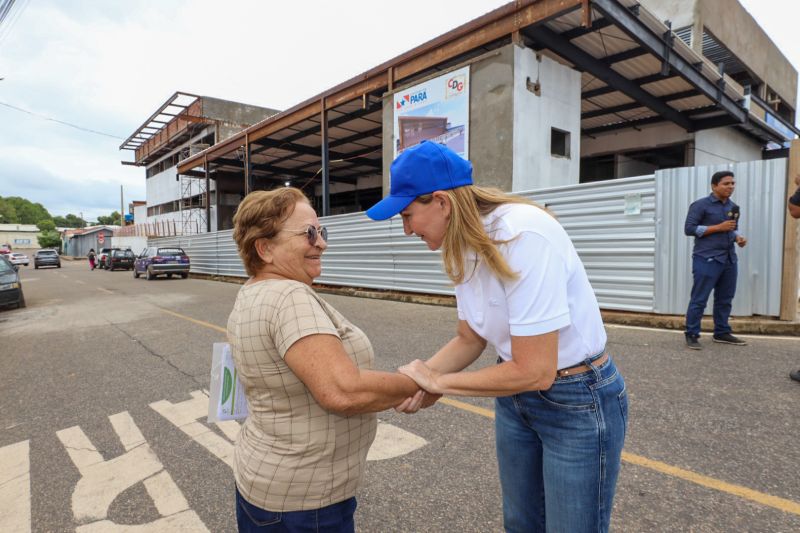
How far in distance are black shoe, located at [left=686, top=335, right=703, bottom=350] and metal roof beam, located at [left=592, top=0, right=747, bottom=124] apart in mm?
7290

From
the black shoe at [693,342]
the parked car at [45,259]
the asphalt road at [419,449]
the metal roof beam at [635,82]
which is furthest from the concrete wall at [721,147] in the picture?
the parked car at [45,259]

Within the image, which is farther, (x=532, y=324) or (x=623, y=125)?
(x=623, y=125)

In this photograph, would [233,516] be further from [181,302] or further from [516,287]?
[181,302]

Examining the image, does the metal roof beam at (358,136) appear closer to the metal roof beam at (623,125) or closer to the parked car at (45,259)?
the metal roof beam at (623,125)

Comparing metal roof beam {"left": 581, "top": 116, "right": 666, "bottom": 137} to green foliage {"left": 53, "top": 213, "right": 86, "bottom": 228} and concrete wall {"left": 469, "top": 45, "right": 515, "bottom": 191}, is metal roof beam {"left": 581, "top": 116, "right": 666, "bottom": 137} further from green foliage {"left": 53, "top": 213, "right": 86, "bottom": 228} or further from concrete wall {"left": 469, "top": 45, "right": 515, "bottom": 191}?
green foliage {"left": 53, "top": 213, "right": 86, "bottom": 228}

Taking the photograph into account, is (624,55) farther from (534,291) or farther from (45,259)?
(45,259)

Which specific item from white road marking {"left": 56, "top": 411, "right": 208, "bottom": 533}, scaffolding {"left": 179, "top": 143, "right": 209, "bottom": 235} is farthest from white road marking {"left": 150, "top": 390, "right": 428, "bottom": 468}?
scaffolding {"left": 179, "top": 143, "right": 209, "bottom": 235}

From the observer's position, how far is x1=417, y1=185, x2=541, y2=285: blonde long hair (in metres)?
1.23

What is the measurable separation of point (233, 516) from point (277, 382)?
166 cm

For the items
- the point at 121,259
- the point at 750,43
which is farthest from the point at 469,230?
the point at 121,259

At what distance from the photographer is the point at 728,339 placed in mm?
5547

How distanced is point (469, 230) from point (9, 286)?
47.8 ft

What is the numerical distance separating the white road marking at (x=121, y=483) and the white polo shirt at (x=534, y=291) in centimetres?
210

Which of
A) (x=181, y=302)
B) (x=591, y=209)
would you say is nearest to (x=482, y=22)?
(x=591, y=209)
